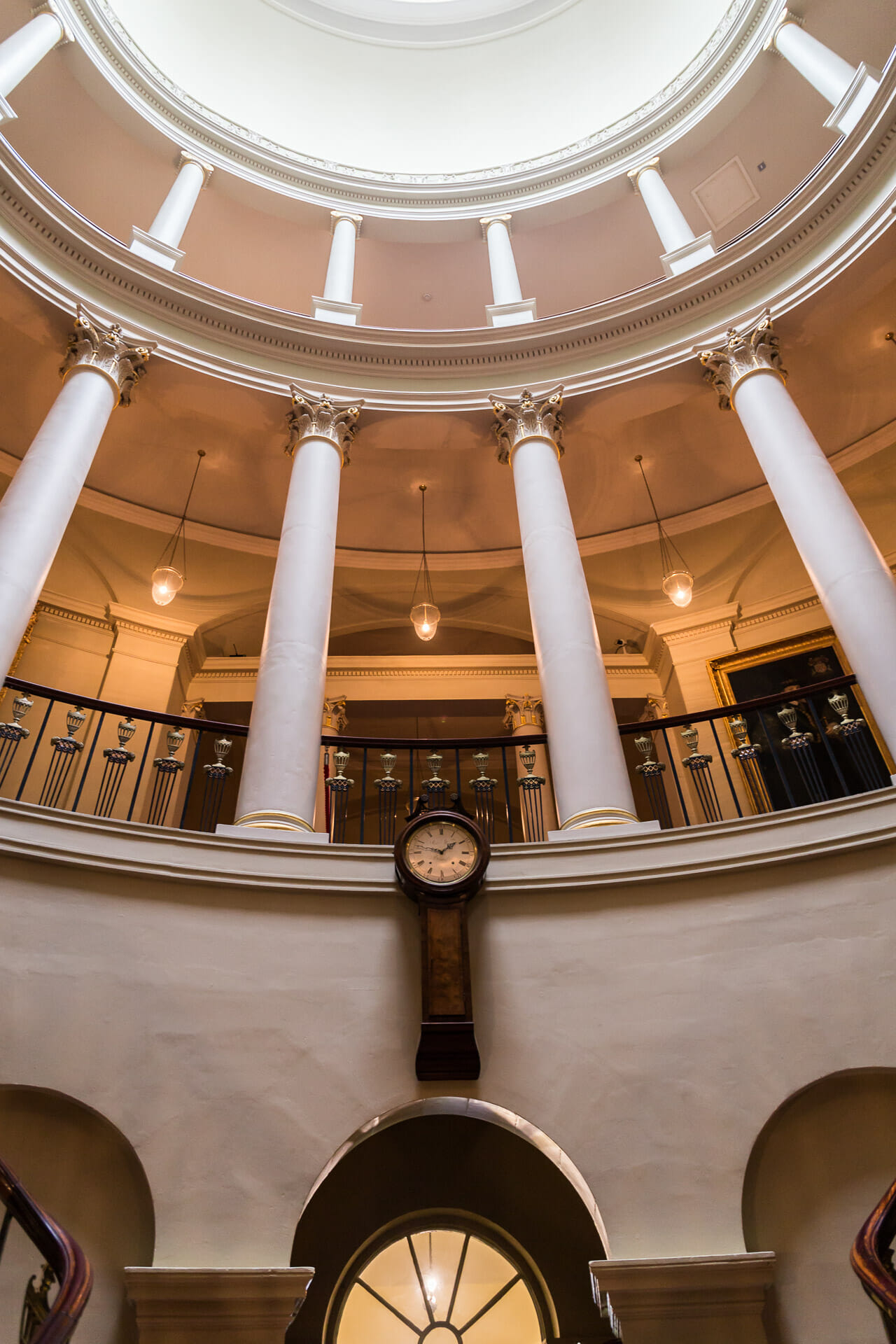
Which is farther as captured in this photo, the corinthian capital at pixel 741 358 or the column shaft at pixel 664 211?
the column shaft at pixel 664 211

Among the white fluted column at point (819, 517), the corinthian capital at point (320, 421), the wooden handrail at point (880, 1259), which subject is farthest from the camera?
the corinthian capital at point (320, 421)

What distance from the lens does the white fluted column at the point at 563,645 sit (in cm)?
583

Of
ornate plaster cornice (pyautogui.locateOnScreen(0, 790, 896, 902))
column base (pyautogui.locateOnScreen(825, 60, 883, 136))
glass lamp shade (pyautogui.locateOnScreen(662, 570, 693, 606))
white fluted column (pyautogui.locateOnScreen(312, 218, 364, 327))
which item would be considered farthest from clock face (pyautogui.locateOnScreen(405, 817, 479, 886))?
column base (pyautogui.locateOnScreen(825, 60, 883, 136))

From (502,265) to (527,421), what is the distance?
3.26 metres

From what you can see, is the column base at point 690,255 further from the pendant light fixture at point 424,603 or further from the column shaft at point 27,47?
the column shaft at point 27,47

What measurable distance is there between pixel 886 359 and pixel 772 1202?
864 cm

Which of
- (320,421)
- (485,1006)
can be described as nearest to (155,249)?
(320,421)

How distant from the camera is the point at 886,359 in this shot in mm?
9609

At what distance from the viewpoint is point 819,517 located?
6.49 m

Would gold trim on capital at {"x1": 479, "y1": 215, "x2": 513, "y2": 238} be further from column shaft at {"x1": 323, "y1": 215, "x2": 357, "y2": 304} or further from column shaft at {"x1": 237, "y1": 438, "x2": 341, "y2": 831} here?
column shaft at {"x1": 237, "y1": 438, "x2": 341, "y2": 831}

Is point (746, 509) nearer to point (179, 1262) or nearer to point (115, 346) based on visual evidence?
point (115, 346)

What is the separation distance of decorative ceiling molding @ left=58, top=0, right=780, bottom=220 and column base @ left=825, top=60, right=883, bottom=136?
2.59 metres

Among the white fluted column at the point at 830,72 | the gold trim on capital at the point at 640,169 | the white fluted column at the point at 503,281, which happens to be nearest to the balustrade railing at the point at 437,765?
the white fluted column at the point at 503,281

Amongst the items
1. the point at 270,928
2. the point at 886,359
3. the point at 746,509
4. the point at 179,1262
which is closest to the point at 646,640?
the point at 746,509
